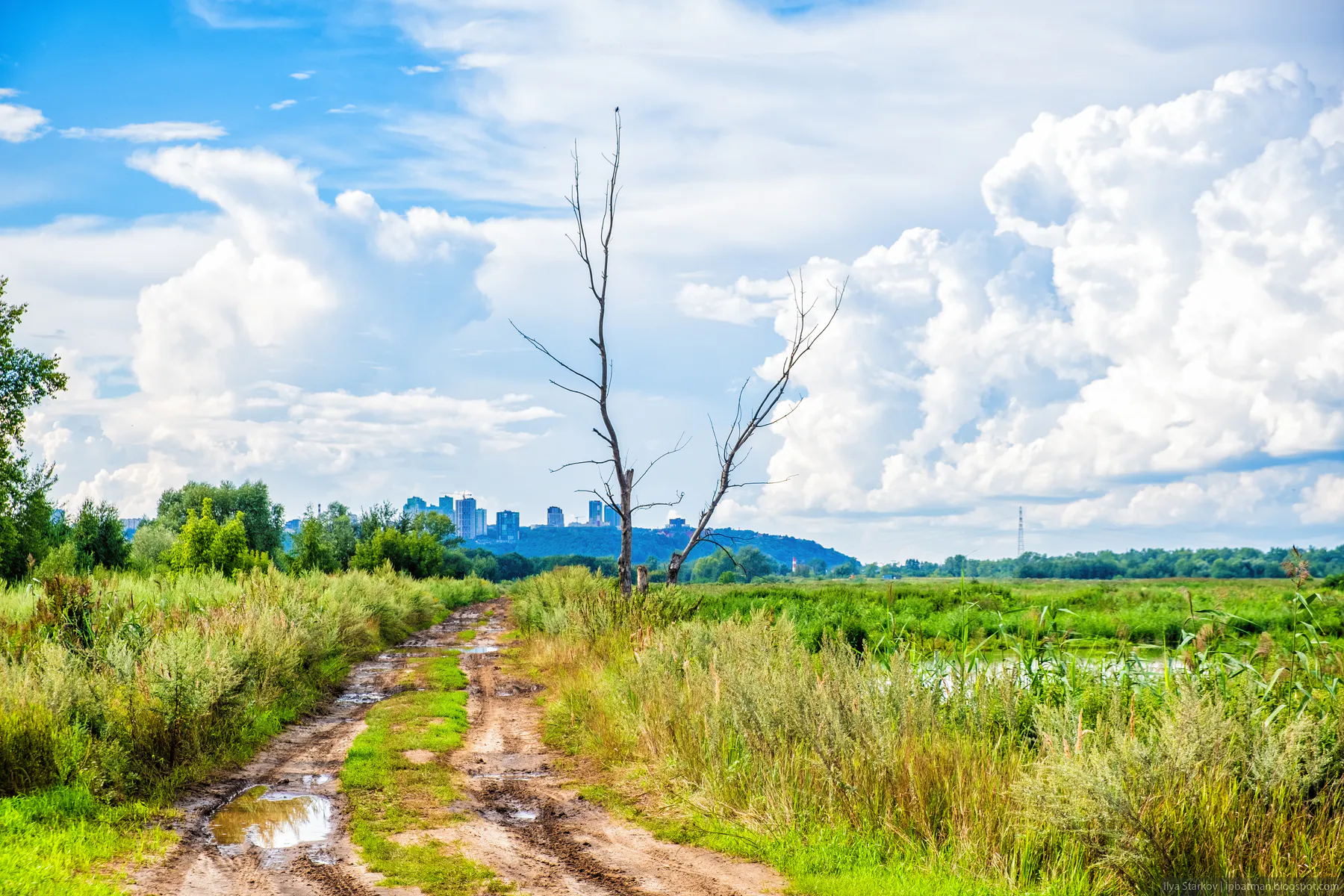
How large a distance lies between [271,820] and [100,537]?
135 feet

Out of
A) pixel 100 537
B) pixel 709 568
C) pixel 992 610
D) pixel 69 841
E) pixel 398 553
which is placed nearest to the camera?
pixel 69 841

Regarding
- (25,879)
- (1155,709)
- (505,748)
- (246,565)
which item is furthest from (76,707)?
(246,565)

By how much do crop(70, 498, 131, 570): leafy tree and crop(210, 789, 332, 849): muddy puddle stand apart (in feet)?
123

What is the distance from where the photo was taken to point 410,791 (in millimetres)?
8430

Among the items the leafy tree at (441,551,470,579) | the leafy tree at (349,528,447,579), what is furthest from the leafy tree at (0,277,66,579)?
the leafy tree at (441,551,470,579)

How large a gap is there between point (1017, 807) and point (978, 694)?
127 cm

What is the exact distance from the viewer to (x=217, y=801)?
8.12m

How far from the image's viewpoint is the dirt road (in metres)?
5.98

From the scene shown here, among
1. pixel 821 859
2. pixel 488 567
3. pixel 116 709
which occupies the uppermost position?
pixel 116 709

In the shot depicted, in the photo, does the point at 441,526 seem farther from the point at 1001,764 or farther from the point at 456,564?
the point at 1001,764

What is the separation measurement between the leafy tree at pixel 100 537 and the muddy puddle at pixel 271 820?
1479 inches

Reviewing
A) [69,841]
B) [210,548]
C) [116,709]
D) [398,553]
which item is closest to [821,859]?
[69,841]

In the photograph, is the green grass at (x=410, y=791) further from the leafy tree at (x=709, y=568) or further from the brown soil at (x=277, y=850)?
the leafy tree at (x=709, y=568)

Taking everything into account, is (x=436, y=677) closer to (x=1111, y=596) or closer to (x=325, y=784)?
(x=325, y=784)
